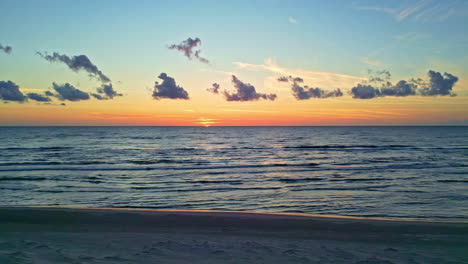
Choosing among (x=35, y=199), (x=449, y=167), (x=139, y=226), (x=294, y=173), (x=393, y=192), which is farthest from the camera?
(x=449, y=167)

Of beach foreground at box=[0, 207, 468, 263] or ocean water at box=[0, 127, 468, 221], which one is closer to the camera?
beach foreground at box=[0, 207, 468, 263]

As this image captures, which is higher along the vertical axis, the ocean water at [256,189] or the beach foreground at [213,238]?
the beach foreground at [213,238]

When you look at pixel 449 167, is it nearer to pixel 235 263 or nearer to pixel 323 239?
pixel 323 239

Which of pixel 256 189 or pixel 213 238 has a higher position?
pixel 213 238

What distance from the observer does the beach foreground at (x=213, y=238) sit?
6648 millimetres

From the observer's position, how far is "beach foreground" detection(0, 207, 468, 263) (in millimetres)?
6648

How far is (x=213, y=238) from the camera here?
8320mm

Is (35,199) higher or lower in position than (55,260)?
lower

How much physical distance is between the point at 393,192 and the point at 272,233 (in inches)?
403

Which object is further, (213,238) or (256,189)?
(256,189)

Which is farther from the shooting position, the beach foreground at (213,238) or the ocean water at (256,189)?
the ocean water at (256,189)

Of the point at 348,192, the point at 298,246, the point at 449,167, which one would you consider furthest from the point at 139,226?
the point at 449,167

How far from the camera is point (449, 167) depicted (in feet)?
86.4

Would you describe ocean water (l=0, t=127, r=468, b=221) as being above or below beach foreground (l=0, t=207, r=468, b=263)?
below
